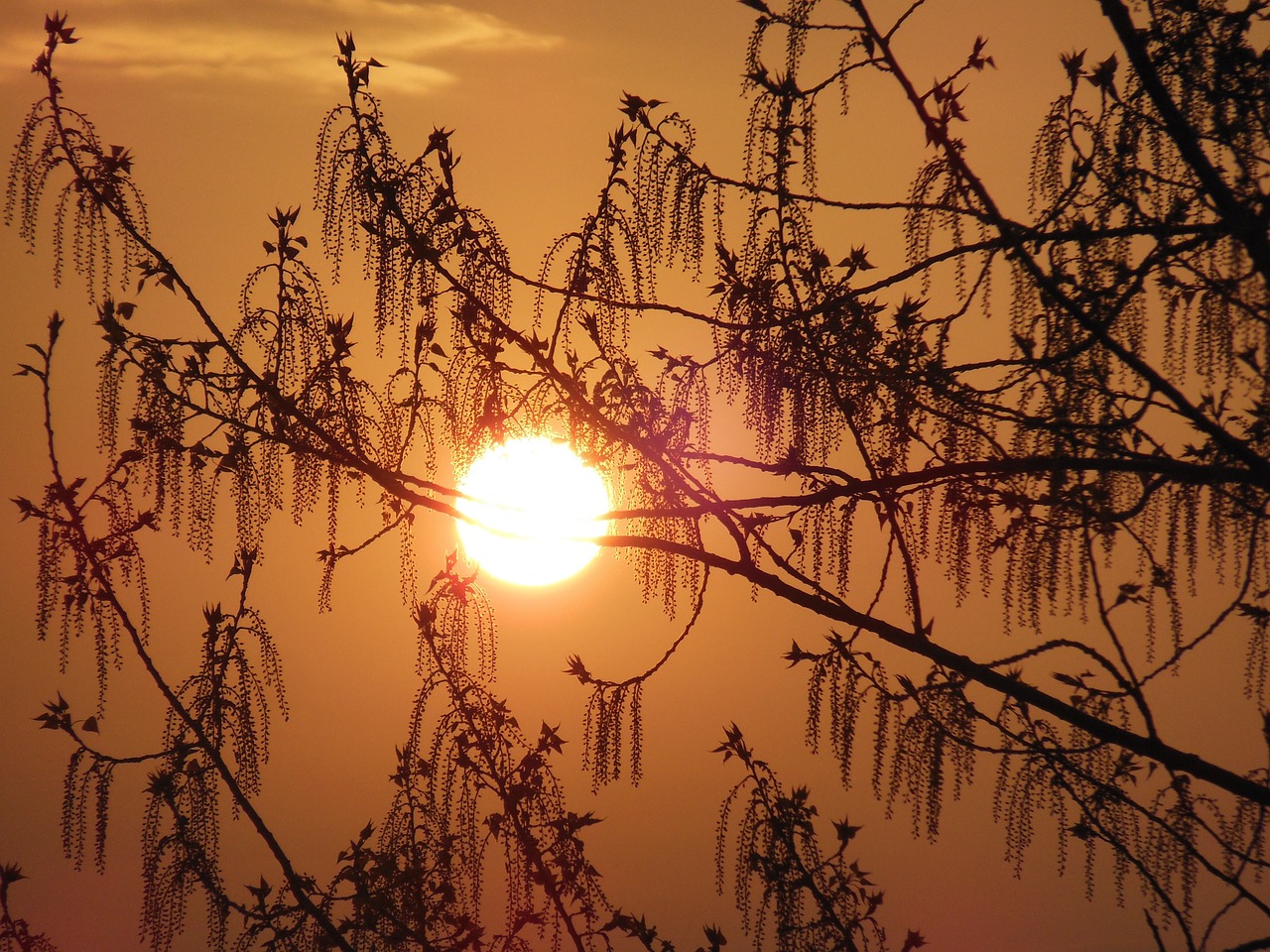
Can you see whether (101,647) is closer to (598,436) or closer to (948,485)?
(598,436)

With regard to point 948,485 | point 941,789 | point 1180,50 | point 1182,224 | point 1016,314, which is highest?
point 1180,50

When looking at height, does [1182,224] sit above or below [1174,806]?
above

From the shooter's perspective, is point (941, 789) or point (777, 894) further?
point (777, 894)

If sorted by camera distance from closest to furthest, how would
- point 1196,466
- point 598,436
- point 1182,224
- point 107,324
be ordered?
point 1196,466
point 1182,224
point 107,324
point 598,436

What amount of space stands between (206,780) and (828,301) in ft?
9.96

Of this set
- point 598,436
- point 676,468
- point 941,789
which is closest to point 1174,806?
point 941,789

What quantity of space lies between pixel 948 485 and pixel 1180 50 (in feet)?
5.24

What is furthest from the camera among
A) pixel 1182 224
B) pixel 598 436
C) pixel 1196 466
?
pixel 598 436

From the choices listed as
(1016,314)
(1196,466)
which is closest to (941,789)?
(1196,466)

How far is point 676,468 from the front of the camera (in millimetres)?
4031

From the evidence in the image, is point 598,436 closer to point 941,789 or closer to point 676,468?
point 676,468

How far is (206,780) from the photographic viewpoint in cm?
438

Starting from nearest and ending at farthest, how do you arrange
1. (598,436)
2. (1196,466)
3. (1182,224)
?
(1196,466) < (1182,224) < (598,436)

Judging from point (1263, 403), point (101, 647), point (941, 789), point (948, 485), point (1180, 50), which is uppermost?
point (1180, 50)
